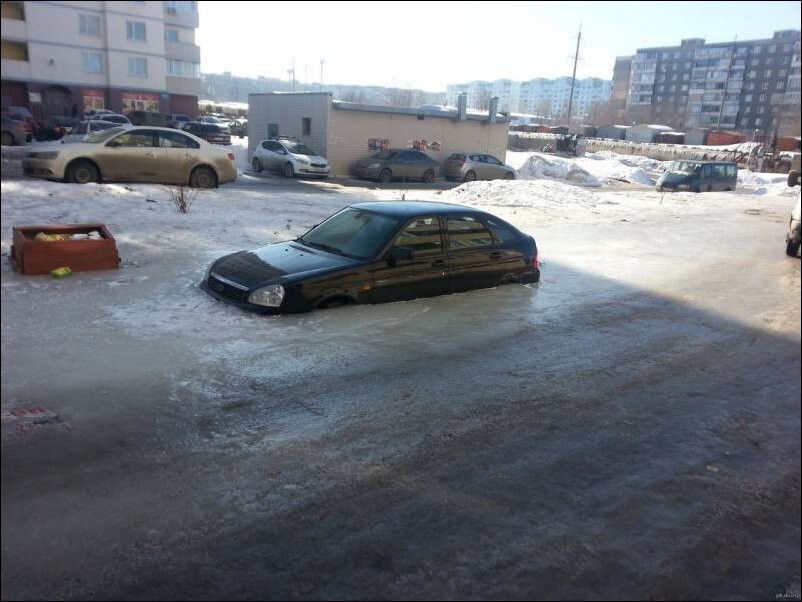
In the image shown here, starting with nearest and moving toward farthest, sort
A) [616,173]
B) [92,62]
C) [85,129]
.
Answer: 1. [92,62]
2. [85,129]
3. [616,173]

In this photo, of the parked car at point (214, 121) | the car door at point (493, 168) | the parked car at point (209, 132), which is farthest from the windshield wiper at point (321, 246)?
the parked car at point (214, 121)

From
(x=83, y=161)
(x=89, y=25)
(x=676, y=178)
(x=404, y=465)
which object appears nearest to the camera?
(x=89, y=25)

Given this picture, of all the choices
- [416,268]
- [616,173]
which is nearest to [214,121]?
[616,173]

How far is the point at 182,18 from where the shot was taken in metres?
3.51

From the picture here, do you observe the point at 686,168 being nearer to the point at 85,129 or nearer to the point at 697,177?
the point at 697,177

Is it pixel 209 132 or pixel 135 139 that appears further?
pixel 209 132

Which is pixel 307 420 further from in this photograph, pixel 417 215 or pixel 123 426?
pixel 417 215

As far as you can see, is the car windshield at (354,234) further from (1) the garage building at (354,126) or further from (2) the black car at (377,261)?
(1) the garage building at (354,126)

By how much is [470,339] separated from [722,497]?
3240mm

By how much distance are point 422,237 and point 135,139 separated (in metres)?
9.25

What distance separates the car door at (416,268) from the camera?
724 cm

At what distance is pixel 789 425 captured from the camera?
3457mm

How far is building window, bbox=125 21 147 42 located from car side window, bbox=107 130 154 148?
11.1m

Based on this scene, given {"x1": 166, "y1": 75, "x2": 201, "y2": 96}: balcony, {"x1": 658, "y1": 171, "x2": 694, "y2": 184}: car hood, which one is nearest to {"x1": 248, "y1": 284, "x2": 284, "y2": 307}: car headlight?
{"x1": 166, "y1": 75, "x2": 201, "y2": 96}: balcony
